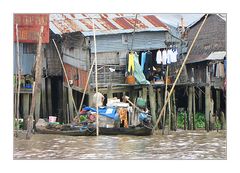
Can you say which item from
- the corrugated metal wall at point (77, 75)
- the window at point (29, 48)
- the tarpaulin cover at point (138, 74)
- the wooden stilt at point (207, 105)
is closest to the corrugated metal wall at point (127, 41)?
the tarpaulin cover at point (138, 74)

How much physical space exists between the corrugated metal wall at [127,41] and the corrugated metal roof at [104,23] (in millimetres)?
99

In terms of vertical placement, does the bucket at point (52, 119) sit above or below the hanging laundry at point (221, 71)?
below

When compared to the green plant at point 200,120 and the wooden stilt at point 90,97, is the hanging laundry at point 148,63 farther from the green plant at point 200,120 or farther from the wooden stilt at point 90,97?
the green plant at point 200,120

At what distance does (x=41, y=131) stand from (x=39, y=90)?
1.98 feet

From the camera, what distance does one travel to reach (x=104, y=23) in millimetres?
13609

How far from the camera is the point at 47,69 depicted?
1385 cm

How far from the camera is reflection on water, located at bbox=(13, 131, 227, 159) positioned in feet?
42.4

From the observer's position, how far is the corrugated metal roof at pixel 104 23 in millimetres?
13258

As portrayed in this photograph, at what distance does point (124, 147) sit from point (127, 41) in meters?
1.61

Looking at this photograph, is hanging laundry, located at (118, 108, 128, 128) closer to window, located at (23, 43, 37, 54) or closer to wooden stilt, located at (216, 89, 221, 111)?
wooden stilt, located at (216, 89, 221, 111)

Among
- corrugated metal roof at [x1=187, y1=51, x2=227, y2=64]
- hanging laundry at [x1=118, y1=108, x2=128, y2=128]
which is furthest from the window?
corrugated metal roof at [x1=187, y1=51, x2=227, y2=64]

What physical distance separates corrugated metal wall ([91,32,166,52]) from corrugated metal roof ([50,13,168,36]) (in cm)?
10

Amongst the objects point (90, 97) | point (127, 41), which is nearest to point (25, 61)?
point (90, 97)

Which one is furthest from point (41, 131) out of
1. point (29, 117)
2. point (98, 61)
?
point (98, 61)
